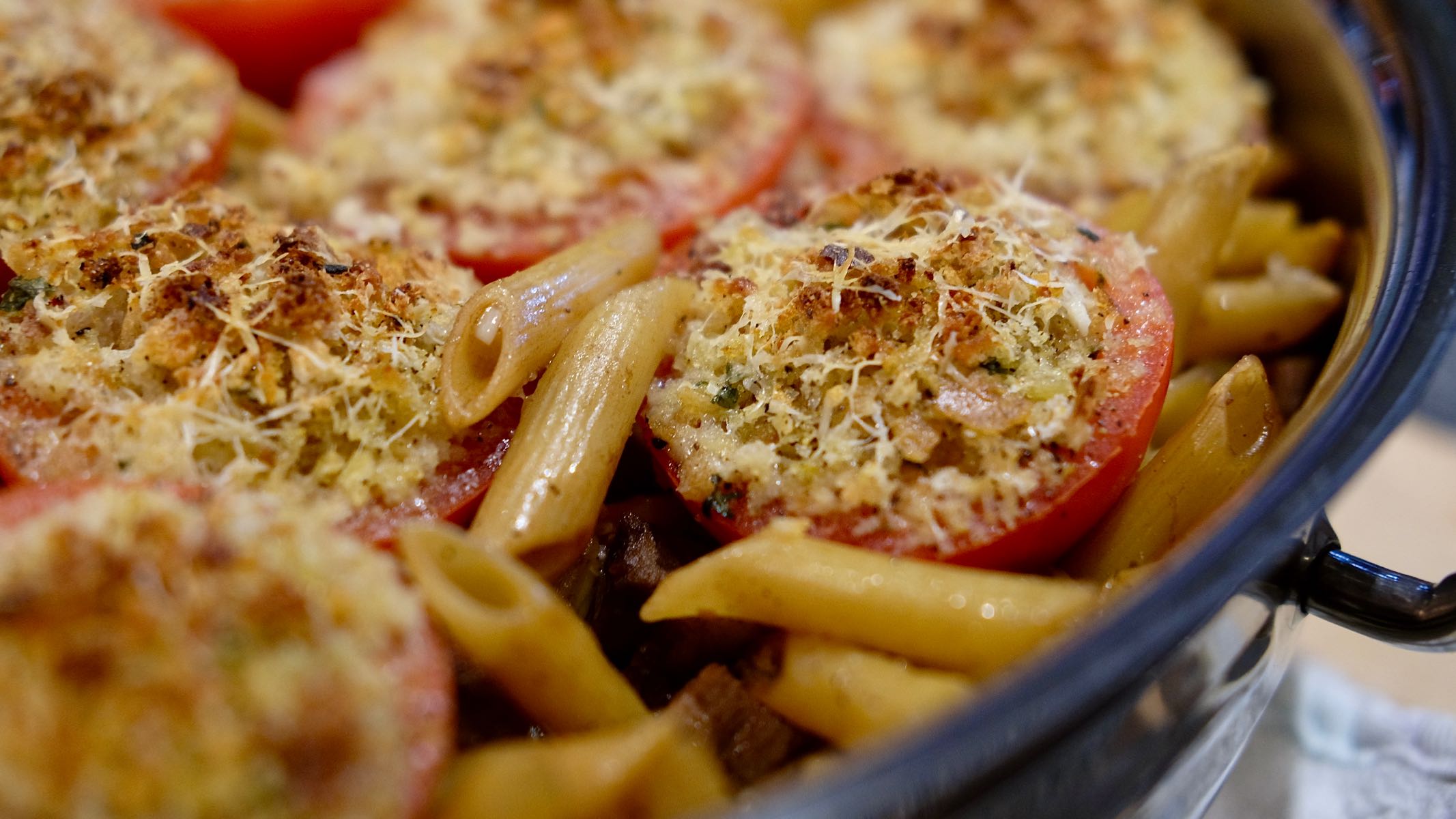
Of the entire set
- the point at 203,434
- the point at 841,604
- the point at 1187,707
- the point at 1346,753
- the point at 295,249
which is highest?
the point at 295,249

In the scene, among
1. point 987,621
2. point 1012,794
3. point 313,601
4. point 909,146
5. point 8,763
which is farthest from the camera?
point 909,146

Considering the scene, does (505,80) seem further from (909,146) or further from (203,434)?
(203,434)

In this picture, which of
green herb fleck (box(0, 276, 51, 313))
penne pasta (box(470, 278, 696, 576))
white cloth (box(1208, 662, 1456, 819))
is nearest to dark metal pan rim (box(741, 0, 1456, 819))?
penne pasta (box(470, 278, 696, 576))

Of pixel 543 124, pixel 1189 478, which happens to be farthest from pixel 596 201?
pixel 1189 478

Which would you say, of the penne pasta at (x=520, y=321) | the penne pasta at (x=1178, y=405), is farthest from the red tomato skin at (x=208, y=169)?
the penne pasta at (x=1178, y=405)

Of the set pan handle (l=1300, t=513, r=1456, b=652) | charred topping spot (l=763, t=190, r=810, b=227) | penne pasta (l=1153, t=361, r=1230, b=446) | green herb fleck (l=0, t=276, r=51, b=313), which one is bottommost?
penne pasta (l=1153, t=361, r=1230, b=446)

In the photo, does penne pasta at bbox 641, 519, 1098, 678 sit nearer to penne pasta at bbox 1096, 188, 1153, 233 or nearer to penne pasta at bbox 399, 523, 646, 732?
penne pasta at bbox 399, 523, 646, 732

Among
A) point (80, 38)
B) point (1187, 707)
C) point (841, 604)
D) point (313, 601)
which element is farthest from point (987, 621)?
point (80, 38)
